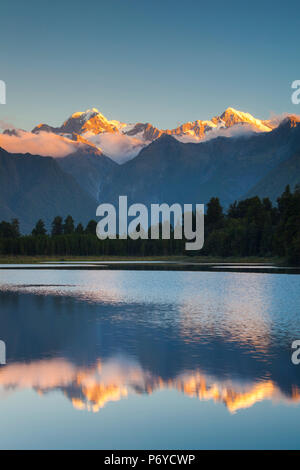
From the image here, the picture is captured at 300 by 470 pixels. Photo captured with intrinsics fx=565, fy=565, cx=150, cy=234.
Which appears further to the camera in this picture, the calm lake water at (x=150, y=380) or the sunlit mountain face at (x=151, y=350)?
the sunlit mountain face at (x=151, y=350)

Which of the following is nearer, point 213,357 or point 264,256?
point 213,357

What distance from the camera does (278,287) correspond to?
2938 inches

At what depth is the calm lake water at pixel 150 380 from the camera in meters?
18.1

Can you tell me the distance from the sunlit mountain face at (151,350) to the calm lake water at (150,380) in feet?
0.19

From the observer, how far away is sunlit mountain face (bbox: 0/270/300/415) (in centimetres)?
2288

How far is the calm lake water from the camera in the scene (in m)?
18.1

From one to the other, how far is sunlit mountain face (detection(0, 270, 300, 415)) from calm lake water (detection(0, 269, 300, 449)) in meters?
0.06

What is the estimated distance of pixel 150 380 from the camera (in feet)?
81.5

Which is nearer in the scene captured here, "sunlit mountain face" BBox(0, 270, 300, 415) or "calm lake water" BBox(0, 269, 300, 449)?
"calm lake water" BBox(0, 269, 300, 449)

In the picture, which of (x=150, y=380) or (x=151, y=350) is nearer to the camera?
(x=150, y=380)

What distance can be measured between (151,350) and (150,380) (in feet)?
22.9
